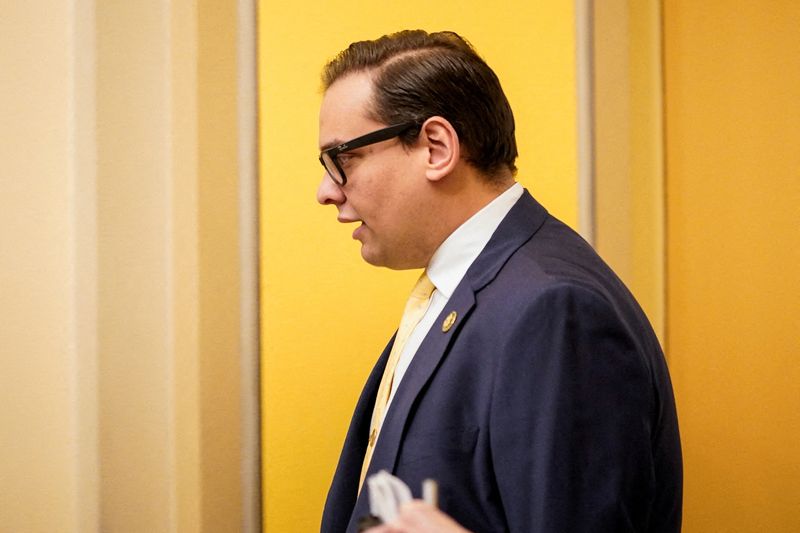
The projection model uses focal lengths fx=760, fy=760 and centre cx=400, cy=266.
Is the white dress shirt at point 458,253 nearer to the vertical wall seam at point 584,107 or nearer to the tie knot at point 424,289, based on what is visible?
the tie knot at point 424,289

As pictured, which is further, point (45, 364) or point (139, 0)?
point (139, 0)

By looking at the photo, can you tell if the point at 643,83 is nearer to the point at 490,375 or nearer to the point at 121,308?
the point at 490,375

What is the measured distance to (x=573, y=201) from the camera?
5.62 ft

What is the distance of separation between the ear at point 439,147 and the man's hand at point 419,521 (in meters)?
0.61

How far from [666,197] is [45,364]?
1.37 meters

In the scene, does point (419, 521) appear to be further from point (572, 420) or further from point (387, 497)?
point (572, 420)

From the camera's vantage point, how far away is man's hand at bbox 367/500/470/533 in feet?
2.15

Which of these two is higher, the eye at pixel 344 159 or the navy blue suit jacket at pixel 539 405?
the eye at pixel 344 159

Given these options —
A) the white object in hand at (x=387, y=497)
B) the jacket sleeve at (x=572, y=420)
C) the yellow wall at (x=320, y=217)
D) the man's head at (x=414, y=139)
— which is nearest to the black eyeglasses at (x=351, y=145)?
the man's head at (x=414, y=139)

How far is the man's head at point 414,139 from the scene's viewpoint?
118 centimetres

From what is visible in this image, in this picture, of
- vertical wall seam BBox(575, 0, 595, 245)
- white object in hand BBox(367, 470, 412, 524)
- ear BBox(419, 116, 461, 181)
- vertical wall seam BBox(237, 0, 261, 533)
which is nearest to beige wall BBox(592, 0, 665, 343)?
vertical wall seam BBox(575, 0, 595, 245)

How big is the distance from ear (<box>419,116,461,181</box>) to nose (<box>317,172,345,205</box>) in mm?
165

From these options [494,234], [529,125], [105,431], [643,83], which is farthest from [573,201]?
[105,431]

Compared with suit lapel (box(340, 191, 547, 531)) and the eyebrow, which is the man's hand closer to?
suit lapel (box(340, 191, 547, 531))
